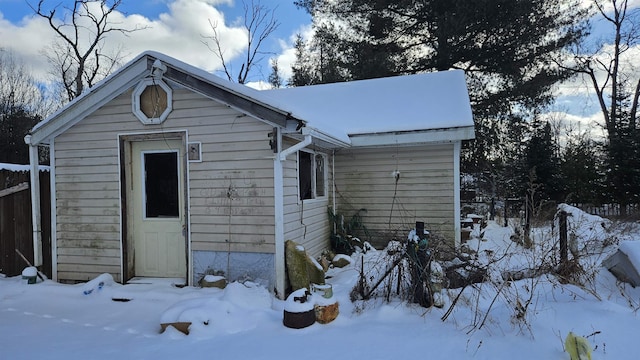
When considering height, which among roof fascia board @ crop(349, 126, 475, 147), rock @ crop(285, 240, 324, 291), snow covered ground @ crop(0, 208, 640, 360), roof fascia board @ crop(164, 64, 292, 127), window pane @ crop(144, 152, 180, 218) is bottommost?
snow covered ground @ crop(0, 208, 640, 360)

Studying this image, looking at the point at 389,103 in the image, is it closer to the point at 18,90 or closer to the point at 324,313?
the point at 324,313

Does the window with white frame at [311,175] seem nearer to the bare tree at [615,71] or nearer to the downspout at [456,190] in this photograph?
the downspout at [456,190]

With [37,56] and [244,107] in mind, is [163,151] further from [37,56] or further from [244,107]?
[37,56]

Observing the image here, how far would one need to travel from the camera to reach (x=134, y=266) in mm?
5809

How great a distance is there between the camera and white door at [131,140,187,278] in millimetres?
5715

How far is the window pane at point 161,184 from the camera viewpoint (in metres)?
5.75

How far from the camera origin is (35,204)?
5906mm

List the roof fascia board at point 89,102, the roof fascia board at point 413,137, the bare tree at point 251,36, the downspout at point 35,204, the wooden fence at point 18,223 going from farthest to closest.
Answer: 1. the bare tree at point 251,36
2. the roof fascia board at point 413,137
3. the wooden fence at point 18,223
4. the downspout at point 35,204
5. the roof fascia board at point 89,102

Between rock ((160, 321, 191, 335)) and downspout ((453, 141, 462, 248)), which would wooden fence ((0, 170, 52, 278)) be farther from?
downspout ((453, 141, 462, 248))

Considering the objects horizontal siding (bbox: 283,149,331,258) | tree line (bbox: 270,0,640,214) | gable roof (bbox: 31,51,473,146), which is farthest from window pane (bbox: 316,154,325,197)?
tree line (bbox: 270,0,640,214)

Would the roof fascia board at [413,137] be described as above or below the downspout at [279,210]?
above

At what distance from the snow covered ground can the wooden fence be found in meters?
1.28

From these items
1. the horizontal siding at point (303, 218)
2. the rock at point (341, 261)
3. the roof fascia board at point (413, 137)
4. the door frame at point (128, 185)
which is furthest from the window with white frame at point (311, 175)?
the door frame at point (128, 185)

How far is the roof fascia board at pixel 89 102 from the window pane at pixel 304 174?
9.22 feet
